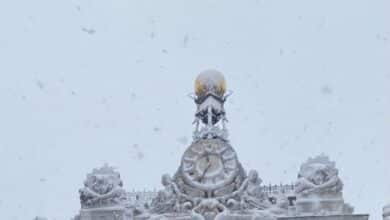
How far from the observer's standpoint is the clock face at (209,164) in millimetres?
32094

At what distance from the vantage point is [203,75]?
35.2m

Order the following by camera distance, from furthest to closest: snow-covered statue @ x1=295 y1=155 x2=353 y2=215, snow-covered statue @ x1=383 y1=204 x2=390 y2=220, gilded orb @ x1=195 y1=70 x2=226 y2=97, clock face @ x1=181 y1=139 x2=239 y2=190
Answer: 1. gilded orb @ x1=195 y1=70 x2=226 y2=97
2. clock face @ x1=181 y1=139 x2=239 y2=190
3. snow-covered statue @ x1=295 y1=155 x2=353 y2=215
4. snow-covered statue @ x1=383 y1=204 x2=390 y2=220

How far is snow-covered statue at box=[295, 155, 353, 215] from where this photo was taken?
31.4 metres

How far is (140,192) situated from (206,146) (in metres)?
2.80

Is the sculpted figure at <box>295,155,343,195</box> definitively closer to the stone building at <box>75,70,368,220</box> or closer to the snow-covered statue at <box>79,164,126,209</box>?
the stone building at <box>75,70,368,220</box>

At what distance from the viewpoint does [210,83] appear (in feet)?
115

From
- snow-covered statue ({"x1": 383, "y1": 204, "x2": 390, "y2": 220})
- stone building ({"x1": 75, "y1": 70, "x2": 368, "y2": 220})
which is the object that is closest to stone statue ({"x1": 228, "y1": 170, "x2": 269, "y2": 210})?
stone building ({"x1": 75, "y1": 70, "x2": 368, "y2": 220})

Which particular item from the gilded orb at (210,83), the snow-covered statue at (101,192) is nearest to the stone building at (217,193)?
the snow-covered statue at (101,192)

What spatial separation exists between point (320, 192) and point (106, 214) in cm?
612

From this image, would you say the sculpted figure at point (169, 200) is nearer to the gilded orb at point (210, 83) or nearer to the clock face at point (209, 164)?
the clock face at point (209, 164)

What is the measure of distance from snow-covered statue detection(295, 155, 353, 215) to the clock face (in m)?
2.00

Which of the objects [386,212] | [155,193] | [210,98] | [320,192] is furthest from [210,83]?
[386,212]

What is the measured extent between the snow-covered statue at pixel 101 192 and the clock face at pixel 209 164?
79.5 inches

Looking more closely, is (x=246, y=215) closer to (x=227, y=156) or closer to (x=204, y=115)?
(x=227, y=156)
